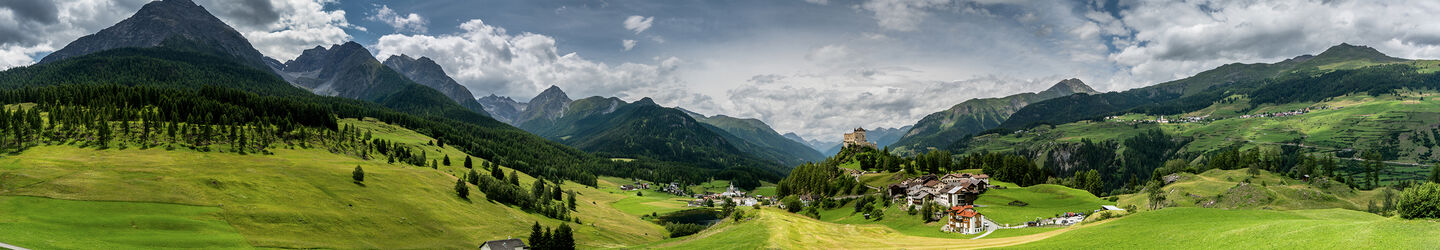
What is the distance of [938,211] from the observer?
291 ft

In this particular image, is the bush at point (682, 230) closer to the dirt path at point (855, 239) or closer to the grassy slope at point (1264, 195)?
the dirt path at point (855, 239)

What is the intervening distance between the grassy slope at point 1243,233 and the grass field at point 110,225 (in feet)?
259

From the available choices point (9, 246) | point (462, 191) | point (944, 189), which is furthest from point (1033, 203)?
point (9, 246)

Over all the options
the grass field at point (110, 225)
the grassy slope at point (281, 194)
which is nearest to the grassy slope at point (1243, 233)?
the grassy slope at point (281, 194)

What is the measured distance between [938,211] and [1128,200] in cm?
4941

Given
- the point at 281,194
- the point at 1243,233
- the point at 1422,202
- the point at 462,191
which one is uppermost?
the point at 1422,202

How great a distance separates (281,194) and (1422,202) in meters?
107

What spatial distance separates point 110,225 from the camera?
53625 mm

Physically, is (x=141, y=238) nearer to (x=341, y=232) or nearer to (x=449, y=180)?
(x=341, y=232)

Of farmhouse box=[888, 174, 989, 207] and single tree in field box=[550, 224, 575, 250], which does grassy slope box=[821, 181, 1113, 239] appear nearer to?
farmhouse box=[888, 174, 989, 207]

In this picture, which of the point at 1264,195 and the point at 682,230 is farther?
the point at 682,230

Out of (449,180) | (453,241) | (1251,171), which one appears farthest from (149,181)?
(1251,171)

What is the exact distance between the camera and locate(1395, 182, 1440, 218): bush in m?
31.3

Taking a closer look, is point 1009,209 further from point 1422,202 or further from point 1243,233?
point 1422,202
